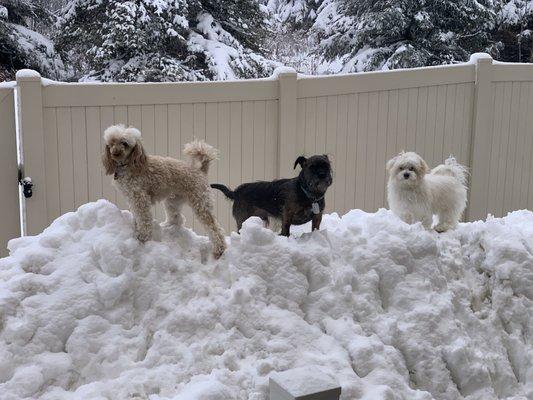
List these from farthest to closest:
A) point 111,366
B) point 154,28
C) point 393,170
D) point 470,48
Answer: point 470,48
point 154,28
point 393,170
point 111,366

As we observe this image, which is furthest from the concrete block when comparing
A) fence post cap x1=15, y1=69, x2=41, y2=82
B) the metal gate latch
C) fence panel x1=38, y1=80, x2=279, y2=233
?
fence post cap x1=15, y1=69, x2=41, y2=82

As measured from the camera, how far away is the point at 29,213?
19.6 ft

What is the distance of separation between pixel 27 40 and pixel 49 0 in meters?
5.55

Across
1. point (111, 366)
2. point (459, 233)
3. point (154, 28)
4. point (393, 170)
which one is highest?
point (154, 28)

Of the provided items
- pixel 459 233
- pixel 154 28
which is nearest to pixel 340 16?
pixel 154 28

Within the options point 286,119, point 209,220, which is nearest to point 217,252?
point 209,220

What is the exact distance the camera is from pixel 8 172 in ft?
19.3

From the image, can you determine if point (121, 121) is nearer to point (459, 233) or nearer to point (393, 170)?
point (393, 170)

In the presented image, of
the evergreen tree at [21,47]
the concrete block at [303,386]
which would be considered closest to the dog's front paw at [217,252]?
the concrete block at [303,386]

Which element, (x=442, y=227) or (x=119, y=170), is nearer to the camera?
(x=119, y=170)

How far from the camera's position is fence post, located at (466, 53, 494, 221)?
24.1 feet

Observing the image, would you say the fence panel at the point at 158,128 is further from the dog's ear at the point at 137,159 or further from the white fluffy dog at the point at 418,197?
the dog's ear at the point at 137,159

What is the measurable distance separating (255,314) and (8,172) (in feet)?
10.4

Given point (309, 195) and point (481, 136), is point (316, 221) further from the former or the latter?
point (481, 136)
